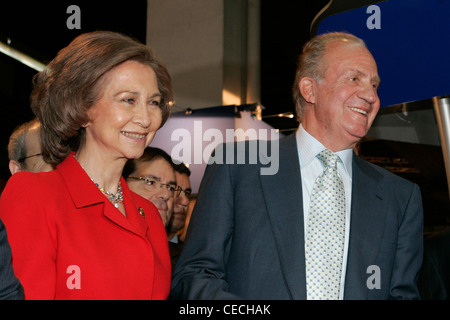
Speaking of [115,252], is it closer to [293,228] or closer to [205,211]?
[205,211]

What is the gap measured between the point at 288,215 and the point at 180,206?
5.45 feet

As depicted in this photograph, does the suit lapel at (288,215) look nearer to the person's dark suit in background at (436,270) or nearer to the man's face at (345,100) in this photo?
the man's face at (345,100)

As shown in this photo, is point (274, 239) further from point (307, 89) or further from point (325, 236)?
point (307, 89)

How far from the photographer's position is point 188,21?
565cm

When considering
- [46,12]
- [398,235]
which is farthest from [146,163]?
[46,12]

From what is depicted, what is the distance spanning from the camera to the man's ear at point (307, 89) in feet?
6.86

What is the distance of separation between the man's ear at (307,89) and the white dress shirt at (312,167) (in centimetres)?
16

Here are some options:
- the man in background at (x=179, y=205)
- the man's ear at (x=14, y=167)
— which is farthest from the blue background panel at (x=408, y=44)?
the man in background at (x=179, y=205)

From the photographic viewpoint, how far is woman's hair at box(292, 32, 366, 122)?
206 centimetres

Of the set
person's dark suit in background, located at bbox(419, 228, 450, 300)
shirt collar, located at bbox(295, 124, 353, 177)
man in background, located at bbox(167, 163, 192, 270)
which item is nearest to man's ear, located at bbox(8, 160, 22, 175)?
man in background, located at bbox(167, 163, 192, 270)

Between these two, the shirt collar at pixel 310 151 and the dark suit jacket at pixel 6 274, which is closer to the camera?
the dark suit jacket at pixel 6 274

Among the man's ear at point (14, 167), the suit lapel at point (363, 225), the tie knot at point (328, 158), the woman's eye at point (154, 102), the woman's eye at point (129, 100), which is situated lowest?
the suit lapel at point (363, 225)

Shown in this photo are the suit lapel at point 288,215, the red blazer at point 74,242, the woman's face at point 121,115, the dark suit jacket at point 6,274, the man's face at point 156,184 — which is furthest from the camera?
the man's face at point 156,184

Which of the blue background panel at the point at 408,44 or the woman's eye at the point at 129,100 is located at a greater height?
the blue background panel at the point at 408,44
